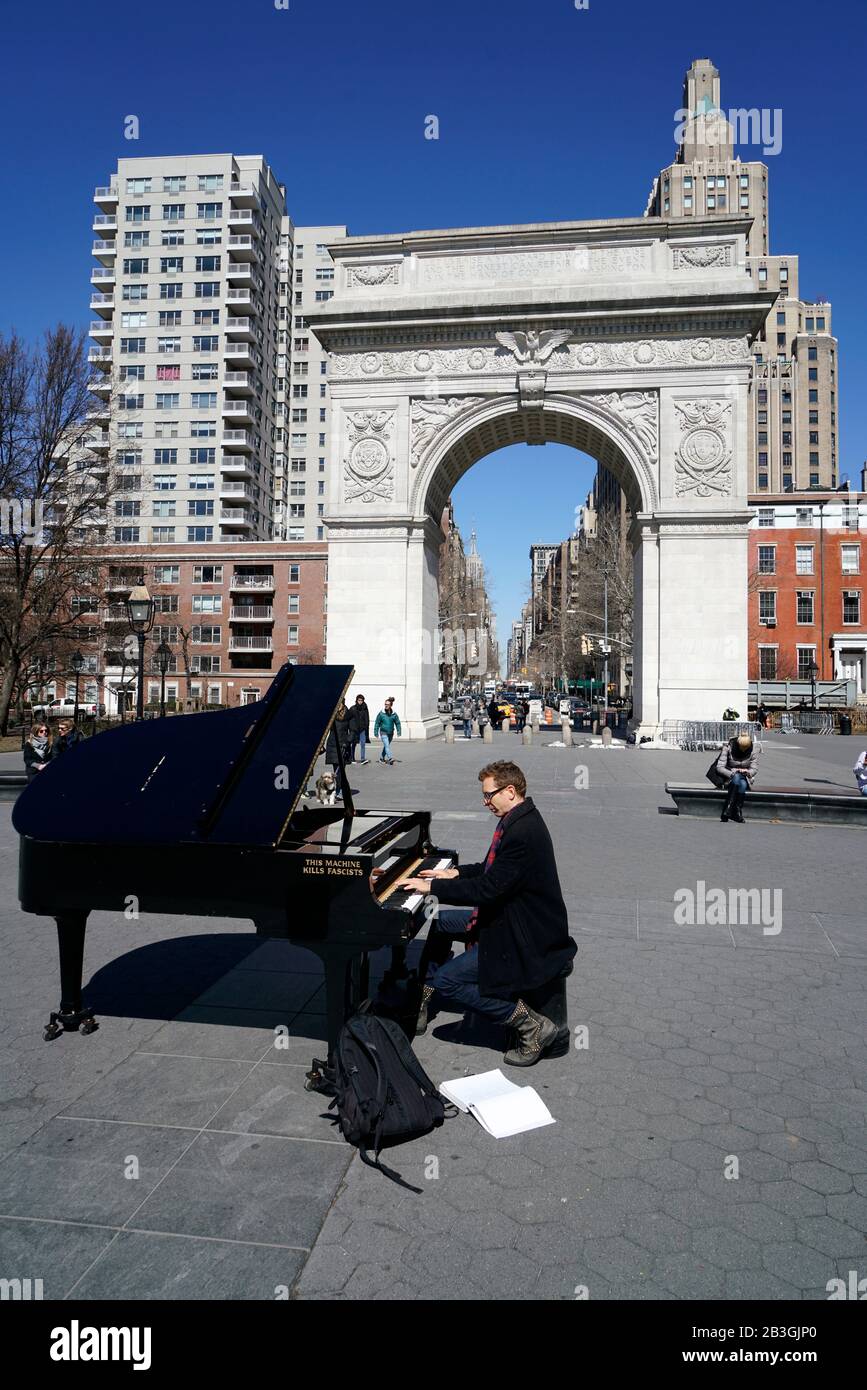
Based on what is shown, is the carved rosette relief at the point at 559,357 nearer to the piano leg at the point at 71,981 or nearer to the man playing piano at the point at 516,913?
the man playing piano at the point at 516,913

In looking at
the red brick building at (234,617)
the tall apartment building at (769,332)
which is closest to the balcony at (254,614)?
the red brick building at (234,617)

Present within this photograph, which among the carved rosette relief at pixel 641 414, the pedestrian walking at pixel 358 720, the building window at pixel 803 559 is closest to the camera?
the pedestrian walking at pixel 358 720

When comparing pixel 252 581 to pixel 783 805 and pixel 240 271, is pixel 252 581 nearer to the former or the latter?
pixel 240 271

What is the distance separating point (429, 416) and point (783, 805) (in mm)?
19917

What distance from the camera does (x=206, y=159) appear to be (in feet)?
212

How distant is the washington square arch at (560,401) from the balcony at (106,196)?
5123 cm

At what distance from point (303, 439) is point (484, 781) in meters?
73.2

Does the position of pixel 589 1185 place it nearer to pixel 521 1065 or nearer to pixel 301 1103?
pixel 521 1065

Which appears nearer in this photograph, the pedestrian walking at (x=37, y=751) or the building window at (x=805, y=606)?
the pedestrian walking at (x=37, y=751)

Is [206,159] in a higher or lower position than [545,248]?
higher

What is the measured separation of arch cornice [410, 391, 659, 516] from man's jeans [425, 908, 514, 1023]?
24040 millimetres

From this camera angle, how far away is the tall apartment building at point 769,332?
95.7 m

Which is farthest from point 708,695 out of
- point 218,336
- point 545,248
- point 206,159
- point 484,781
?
point 206,159
